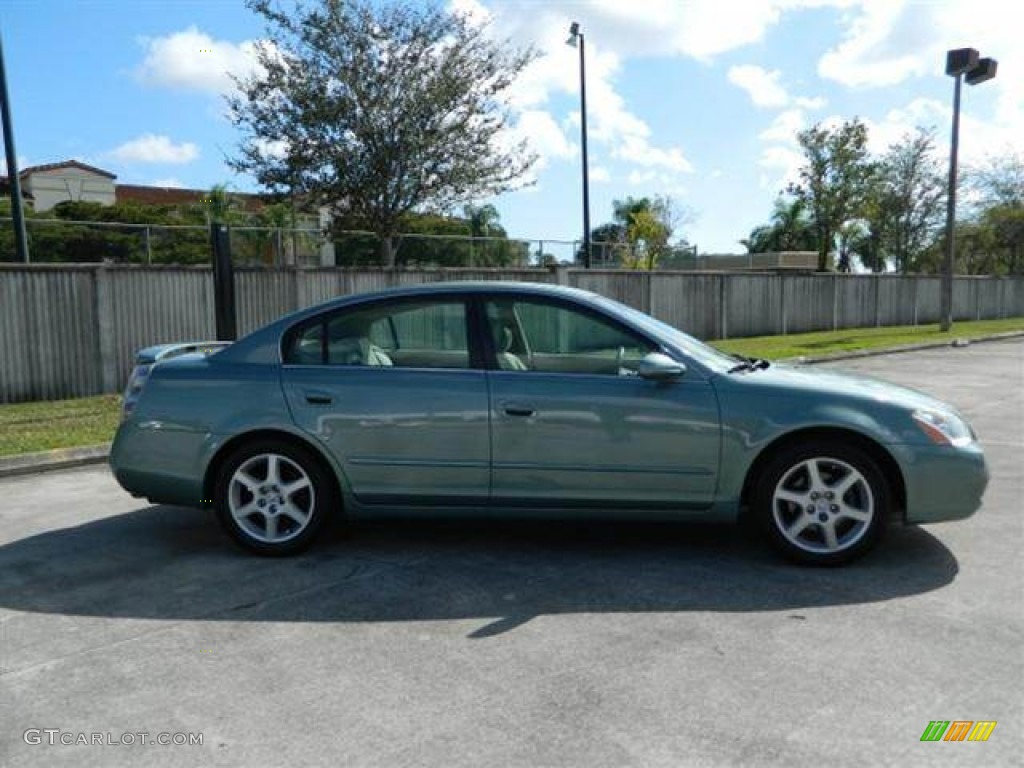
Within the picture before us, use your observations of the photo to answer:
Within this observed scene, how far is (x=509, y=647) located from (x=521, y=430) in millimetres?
1347

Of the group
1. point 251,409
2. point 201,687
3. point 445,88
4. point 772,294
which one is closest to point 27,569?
point 251,409

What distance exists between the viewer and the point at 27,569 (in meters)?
4.84

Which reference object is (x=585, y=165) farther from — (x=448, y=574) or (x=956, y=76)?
(x=448, y=574)

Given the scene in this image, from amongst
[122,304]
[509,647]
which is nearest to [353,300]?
[509,647]

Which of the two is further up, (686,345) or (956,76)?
(956,76)

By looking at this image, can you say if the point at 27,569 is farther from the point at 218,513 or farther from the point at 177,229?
the point at 177,229

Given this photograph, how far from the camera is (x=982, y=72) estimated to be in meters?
24.2

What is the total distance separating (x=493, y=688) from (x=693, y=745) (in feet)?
2.64

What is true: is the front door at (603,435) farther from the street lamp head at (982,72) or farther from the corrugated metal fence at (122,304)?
the street lamp head at (982,72)

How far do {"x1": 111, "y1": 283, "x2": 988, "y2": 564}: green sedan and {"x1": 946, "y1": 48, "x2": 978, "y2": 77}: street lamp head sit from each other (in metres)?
22.9

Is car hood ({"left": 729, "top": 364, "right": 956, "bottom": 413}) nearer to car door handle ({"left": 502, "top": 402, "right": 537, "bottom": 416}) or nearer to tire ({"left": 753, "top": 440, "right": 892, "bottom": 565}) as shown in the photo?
tire ({"left": 753, "top": 440, "right": 892, "bottom": 565})
